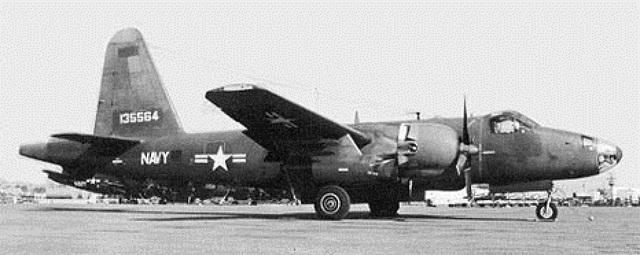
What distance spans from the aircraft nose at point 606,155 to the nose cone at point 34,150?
18935mm

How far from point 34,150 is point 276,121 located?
1116 centimetres

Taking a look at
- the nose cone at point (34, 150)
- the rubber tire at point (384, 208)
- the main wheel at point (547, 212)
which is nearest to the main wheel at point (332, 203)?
the rubber tire at point (384, 208)

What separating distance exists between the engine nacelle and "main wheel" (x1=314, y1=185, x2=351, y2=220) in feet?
6.06

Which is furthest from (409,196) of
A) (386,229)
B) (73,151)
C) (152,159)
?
Answer: (73,151)

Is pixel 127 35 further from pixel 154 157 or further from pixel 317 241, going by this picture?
pixel 317 241

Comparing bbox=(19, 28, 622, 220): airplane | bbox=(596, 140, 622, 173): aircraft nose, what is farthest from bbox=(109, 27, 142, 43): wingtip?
bbox=(596, 140, 622, 173): aircraft nose

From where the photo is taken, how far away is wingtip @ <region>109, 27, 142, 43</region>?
2681cm

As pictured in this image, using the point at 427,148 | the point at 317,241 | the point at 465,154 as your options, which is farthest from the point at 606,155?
the point at 317,241

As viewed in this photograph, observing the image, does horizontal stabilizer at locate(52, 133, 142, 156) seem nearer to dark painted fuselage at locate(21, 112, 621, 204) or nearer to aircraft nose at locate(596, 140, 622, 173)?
dark painted fuselage at locate(21, 112, 621, 204)

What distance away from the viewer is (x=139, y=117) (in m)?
25.8

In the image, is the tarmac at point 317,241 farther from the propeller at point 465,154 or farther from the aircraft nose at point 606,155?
the aircraft nose at point 606,155

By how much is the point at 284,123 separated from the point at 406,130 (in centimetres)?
346

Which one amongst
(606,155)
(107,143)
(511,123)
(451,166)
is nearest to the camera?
(451,166)

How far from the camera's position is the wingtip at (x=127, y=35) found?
26.8m
